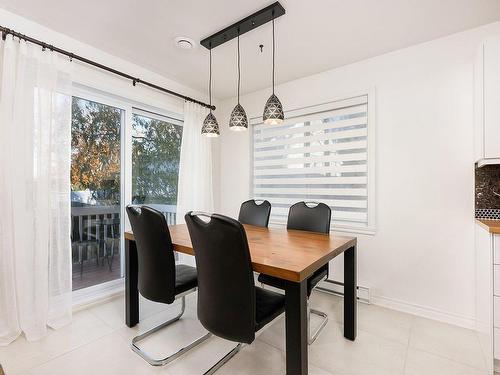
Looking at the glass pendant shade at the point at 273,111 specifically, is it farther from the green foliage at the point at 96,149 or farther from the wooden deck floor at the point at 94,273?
the wooden deck floor at the point at 94,273

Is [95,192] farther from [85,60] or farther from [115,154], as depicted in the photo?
[85,60]

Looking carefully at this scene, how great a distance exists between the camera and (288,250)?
1.60 meters

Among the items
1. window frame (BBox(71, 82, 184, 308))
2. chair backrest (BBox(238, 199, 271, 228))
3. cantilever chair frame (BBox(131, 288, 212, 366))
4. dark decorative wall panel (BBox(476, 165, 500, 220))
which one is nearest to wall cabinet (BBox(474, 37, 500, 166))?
dark decorative wall panel (BBox(476, 165, 500, 220))

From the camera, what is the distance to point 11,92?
73.5 inches

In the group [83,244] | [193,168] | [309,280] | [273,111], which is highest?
[273,111]

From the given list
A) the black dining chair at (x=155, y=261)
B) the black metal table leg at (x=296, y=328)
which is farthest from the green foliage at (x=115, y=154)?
the black metal table leg at (x=296, y=328)

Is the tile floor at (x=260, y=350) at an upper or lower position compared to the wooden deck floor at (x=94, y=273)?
lower

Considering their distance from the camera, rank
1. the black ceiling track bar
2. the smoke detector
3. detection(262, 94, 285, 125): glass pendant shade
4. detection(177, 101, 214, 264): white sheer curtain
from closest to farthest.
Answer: the black ceiling track bar
detection(262, 94, 285, 125): glass pendant shade
the smoke detector
detection(177, 101, 214, 264): white sheer curtain

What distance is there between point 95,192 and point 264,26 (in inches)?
89.5

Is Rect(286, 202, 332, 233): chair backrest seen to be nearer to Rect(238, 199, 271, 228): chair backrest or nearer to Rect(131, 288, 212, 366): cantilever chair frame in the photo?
Rect(238, 199, 271, 228): chair backrest

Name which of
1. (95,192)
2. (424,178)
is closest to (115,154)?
(95,192)

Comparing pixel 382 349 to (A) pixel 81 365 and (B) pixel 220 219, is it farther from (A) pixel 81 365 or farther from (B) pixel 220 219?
(A) pixel 81 365

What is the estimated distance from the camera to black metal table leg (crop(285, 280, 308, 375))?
123cm

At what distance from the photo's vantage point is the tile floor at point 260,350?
1.60 meters
